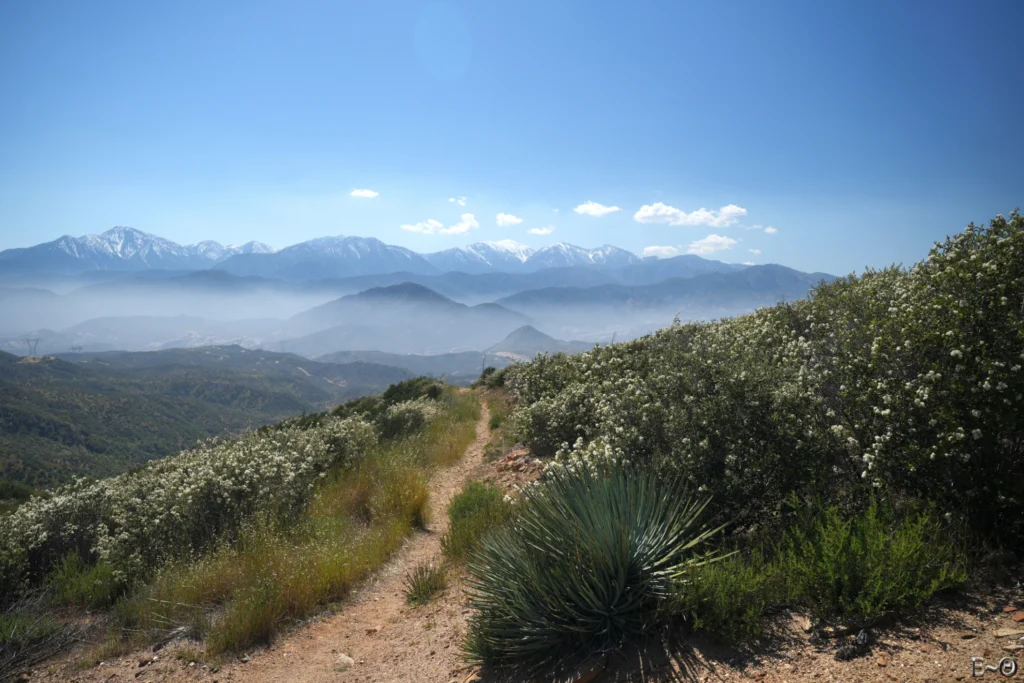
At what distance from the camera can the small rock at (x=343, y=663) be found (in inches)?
195

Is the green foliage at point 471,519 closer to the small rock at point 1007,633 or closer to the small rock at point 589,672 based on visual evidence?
the small rock at point 589,672

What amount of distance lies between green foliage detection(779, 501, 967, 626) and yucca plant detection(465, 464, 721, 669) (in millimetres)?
720

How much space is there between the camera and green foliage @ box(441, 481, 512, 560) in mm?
6910

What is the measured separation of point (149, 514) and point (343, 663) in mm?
4624

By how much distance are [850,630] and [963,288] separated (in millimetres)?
Answer: 3401

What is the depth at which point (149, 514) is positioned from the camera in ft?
25.2

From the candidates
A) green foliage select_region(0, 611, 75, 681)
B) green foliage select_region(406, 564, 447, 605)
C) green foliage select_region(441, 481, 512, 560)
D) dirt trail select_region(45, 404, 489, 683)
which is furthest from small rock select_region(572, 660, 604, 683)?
green foliage select_region(0, 611, 75, 681)

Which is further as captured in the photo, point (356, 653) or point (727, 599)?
point (356, 653)

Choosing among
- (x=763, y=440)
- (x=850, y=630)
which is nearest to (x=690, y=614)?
(x=850, y=630)

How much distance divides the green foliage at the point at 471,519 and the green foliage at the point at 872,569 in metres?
3.52

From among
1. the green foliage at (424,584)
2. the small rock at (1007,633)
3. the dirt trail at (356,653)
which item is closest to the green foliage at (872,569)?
the small rock at (1007,633)

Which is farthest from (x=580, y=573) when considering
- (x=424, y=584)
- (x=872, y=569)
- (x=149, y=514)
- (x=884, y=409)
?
(x=149, y=514)

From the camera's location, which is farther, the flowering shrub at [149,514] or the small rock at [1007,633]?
the flowering shrub at [149,514]

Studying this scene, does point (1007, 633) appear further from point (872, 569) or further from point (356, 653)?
point (356, 653)
